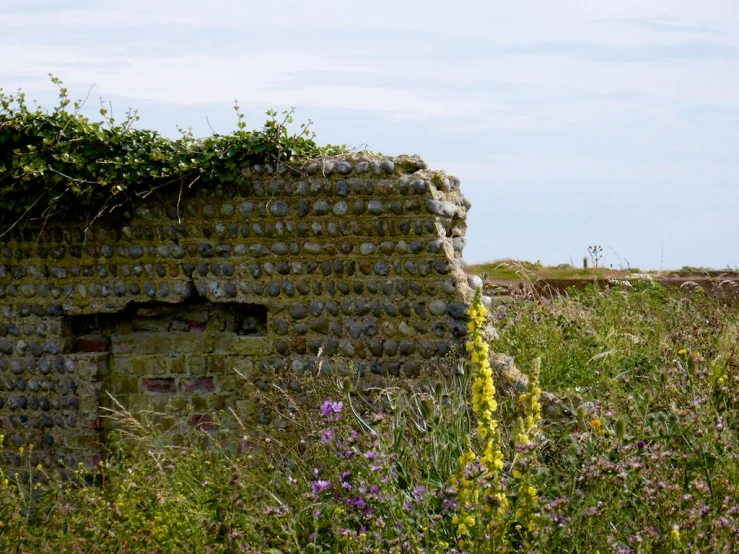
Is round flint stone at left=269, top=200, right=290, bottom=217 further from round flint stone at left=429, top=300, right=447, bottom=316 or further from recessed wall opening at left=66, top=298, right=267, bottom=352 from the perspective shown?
round flint stone at left=429, top=300, right=447, bottom=316

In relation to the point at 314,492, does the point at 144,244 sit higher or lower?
higher

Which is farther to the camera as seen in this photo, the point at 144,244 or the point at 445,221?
the point at 144,244

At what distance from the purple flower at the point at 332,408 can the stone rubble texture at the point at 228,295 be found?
2231mm

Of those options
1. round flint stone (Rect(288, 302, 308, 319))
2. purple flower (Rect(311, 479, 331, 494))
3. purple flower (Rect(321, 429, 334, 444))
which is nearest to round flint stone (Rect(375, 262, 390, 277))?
round flint stone (Rect(288, 302, 308, 319))

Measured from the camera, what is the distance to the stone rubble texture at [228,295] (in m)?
8.10

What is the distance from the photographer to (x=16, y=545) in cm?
516

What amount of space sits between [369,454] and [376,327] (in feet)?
11.2

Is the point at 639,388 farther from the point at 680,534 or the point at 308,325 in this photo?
the point at 680,534

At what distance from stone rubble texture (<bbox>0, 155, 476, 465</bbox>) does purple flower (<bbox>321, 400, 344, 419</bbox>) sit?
7.32 feet

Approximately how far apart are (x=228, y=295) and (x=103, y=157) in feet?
5.80

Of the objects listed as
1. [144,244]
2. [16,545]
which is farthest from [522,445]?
[144,244]

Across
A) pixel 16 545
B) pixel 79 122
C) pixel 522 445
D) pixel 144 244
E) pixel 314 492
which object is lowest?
pixel 16 545

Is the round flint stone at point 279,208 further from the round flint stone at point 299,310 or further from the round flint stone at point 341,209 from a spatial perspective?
the round flint stone at point 299,310

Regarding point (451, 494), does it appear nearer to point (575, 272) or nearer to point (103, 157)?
point (103, 157)
